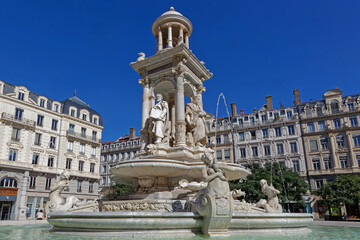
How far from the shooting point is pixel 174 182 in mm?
10258

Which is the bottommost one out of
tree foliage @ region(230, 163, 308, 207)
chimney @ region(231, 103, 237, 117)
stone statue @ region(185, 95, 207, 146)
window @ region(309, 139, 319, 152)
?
tree foliage @ region(230, 163, 308, 207)

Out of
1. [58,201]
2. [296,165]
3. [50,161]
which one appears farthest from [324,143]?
[58,201]

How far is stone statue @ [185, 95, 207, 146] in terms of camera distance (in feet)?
39.5

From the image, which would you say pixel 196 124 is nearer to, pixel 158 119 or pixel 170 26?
pixel 158 119

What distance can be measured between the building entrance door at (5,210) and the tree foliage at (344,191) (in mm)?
38557

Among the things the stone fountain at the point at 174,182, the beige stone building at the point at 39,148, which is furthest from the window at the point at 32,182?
the stone fountain at the point at 174,182

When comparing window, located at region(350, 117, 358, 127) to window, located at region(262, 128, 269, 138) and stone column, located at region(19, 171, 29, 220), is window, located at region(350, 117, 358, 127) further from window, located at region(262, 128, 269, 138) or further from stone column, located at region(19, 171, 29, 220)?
stone column, located at region(19, 171, 29, 220)

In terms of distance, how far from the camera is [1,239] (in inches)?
261

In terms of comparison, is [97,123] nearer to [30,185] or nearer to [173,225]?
[30,185]


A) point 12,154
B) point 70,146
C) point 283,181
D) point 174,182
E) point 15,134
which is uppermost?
point 15,134

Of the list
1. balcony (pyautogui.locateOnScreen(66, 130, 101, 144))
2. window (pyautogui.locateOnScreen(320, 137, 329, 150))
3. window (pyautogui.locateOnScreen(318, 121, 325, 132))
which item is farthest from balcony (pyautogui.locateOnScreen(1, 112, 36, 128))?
window (pyautogui.locateOnScreen(318, 121, 325, 132))

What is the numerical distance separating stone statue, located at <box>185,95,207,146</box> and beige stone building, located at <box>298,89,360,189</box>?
127 ft

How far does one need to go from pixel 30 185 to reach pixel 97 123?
1563 centimetres

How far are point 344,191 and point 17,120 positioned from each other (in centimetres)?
4220
